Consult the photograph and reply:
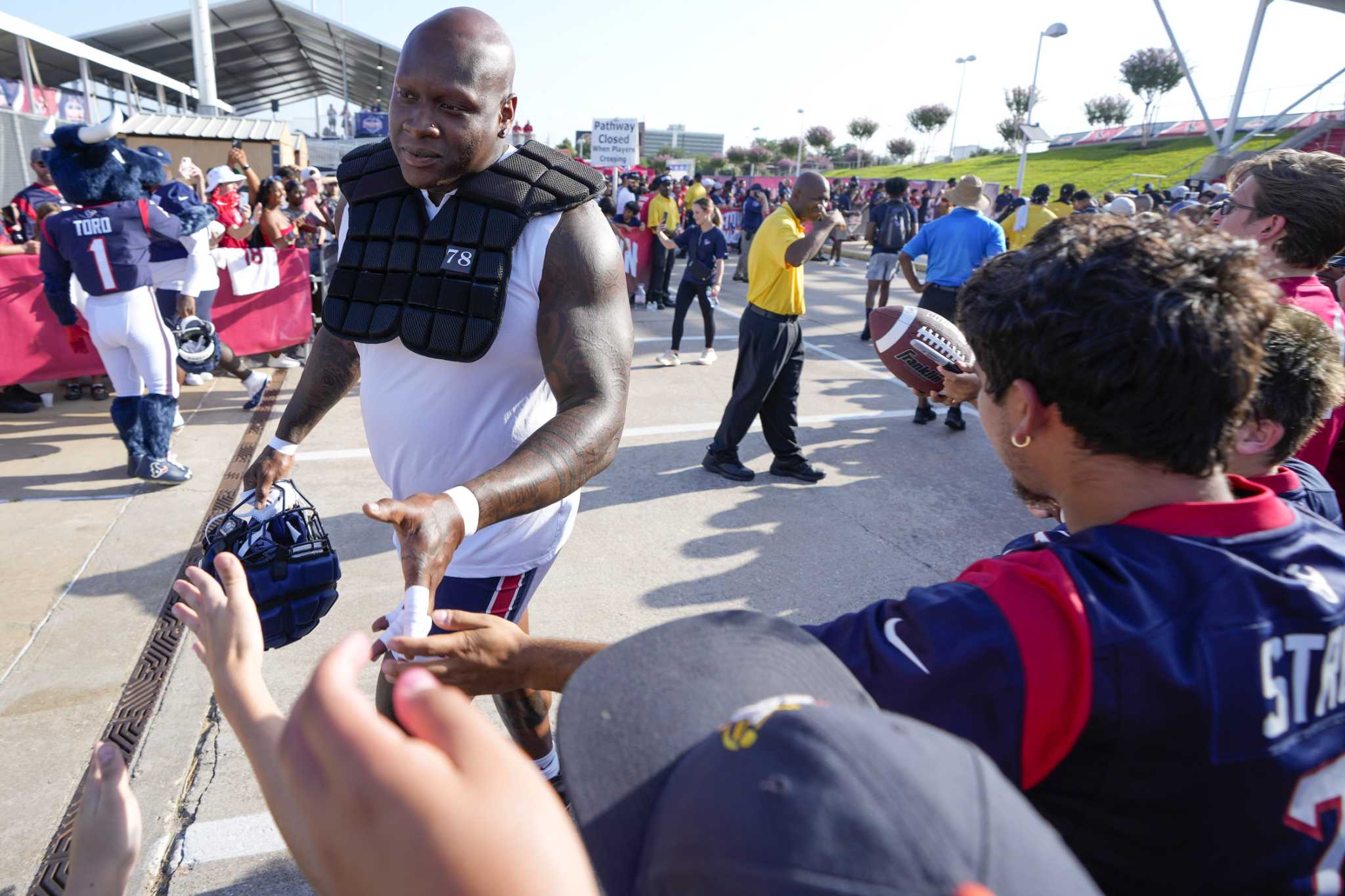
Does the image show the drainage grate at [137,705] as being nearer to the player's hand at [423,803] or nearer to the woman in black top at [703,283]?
the player's hand at [423,803]

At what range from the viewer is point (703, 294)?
8742 mm

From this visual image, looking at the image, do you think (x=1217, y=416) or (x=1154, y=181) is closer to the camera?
(x=1217, y=416)

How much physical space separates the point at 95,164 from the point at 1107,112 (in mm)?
59914

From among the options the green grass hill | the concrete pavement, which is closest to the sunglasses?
the concrete pavement

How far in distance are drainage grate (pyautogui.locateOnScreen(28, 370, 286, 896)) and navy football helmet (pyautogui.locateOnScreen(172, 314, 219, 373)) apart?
162cm

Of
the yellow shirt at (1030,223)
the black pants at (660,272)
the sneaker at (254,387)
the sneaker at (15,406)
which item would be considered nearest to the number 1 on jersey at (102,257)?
the sneaker at (254,387)

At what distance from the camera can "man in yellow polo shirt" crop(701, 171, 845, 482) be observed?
212 inches

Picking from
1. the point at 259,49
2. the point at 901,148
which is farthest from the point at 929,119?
the point at 259,49

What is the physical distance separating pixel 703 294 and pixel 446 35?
693cm

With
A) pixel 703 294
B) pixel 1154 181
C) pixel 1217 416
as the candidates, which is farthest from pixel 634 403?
pixel 1154 181

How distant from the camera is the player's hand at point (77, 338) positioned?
550 centimetres

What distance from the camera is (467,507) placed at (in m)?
1.42

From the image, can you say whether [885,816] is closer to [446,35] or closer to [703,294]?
[446,35]

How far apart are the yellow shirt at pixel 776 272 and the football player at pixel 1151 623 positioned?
14.3 ft
